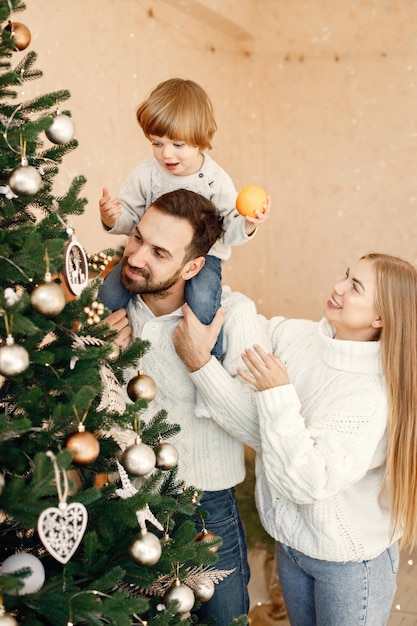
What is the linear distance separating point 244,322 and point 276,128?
2.57m

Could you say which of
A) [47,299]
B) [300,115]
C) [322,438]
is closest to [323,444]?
[322,438]

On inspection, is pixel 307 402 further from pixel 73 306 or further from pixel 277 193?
pixel 277 193

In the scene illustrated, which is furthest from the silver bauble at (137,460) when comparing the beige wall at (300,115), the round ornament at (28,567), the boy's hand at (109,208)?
the beige wall at (300,115)

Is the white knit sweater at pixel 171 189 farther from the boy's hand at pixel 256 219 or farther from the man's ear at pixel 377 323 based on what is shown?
the man's ear at pixel 377 323

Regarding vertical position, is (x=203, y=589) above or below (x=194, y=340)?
below

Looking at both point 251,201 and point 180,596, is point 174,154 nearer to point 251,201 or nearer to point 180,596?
point 251,201

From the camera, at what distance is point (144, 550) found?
1149 millimetres

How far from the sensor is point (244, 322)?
1.92 meters

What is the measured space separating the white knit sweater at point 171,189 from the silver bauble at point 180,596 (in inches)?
40.2

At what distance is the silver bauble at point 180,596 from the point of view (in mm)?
1279

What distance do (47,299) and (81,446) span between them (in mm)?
238

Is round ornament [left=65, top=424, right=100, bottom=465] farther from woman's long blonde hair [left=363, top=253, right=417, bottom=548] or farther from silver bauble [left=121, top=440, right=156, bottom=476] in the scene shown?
woman's long blonde hair [left=363, top=253, right=417, bottom=548]

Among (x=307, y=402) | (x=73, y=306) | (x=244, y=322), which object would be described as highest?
(x=73, y=306)

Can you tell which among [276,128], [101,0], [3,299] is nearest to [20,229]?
[3,299]
